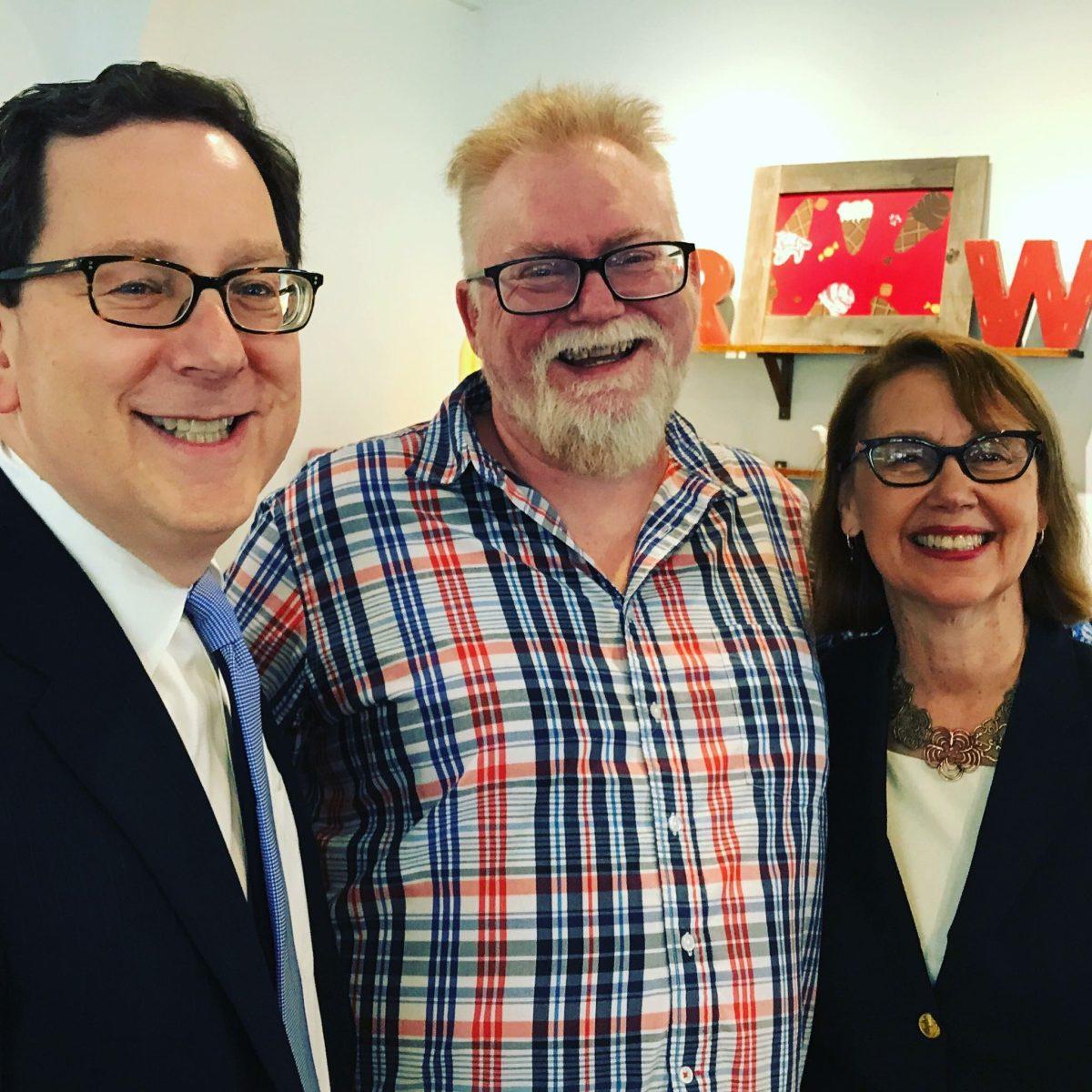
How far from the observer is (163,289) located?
1.04 meters

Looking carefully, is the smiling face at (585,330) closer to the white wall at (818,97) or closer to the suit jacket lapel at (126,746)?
the suit jacket lapel at (126,746)

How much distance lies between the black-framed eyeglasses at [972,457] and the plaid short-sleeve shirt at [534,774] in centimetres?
28

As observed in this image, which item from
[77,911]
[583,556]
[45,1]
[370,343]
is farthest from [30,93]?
[370,343]

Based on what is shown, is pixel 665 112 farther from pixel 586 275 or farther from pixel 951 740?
pixel 951 740

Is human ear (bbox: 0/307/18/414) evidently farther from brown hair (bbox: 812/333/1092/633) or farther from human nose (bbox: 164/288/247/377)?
brown hair (bbox: 812/333/1092/633)

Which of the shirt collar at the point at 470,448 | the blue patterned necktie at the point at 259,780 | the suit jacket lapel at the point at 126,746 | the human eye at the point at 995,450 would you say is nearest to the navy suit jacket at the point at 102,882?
the suit jacket lapel at the point at 126,746

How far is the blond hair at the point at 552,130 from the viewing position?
1783 mm

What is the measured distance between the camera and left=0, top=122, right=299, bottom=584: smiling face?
3.31 feet

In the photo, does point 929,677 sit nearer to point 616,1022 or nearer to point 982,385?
point 982,385

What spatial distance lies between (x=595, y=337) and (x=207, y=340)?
30.1 inches

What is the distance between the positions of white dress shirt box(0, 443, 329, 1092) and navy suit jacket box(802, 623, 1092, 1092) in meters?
0.74

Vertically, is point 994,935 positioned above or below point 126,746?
below

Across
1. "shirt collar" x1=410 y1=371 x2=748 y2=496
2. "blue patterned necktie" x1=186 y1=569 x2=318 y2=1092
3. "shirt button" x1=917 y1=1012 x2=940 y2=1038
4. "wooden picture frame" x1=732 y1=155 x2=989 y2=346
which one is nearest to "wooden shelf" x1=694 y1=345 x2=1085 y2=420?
"wooden picture frame" x1=732 y1=155 x2=989 y2=346

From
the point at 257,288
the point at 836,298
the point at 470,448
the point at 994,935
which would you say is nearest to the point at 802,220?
the point at 836,298
